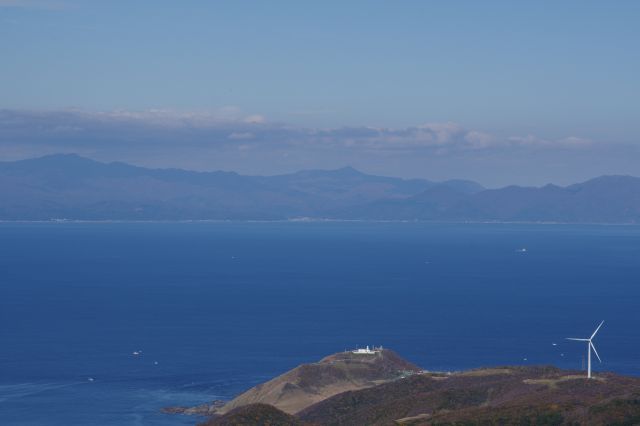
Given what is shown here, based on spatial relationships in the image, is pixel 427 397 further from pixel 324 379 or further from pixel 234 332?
pixel 234 332

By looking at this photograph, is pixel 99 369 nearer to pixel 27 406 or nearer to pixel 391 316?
pixel 27 406

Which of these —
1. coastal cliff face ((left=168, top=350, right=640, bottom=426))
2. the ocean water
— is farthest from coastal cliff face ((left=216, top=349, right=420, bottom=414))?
the ocean water

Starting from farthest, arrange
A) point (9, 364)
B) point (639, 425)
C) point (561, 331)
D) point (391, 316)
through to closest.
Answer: point (391, 316)
point (561, 331)
point (9, 364)
point (639, 425)

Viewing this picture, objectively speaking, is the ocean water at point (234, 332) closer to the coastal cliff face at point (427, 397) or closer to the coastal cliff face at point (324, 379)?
the coastal cliff face at point (324, 379)

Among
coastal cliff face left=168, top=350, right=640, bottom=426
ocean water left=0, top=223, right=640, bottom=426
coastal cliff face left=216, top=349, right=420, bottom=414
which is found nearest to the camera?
coastal cliff face left=168, top=350, right=640, bottom=426

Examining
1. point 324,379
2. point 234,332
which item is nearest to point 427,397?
point 324,379

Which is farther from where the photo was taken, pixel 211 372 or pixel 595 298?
pixel 595 298

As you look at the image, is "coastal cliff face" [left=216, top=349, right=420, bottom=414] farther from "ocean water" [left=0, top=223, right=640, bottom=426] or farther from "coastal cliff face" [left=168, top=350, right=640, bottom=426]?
"ocean water" [left=0, top=223, right=640, bottom=426]

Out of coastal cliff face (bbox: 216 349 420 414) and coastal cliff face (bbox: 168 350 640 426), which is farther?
coastal cliff face (bbox: 216 349 420 414)

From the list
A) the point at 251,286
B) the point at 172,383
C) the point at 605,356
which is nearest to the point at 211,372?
the point at 172,383

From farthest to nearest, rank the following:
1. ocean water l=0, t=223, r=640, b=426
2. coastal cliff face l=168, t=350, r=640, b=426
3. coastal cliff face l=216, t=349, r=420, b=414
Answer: ocean water l=0, t=223, r=640, b=426, coastal cliff face l=216, t=349, r=420, b=414, coastal cliff face l=168, t=350, r=640, b=426

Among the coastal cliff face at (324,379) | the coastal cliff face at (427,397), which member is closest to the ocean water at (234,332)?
the coastal cliff face at (324,379)
